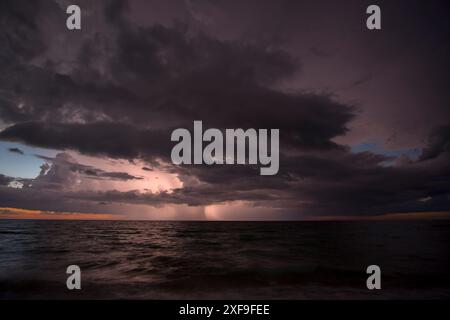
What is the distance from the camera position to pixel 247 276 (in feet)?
54.7

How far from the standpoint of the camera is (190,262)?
22.8 m

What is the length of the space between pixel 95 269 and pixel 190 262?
738 cm

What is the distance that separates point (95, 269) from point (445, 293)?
20.9 m
